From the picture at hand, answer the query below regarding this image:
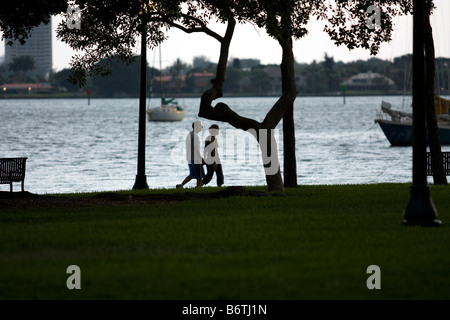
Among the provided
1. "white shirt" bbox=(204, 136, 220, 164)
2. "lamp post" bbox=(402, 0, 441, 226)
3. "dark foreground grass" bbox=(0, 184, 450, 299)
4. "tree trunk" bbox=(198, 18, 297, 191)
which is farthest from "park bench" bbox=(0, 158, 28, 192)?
"lamp post" bbox=(402, 0, 441, 226)

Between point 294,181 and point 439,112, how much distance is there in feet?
143

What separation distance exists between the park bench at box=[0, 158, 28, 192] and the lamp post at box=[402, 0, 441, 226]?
10.8 meters

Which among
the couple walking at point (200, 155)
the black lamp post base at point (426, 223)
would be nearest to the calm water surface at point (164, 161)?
the couple walking at point (200, 155)

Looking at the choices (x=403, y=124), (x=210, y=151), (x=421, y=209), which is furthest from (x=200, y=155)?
(x=403, y=124)

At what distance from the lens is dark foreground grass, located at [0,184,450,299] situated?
8.22 meters

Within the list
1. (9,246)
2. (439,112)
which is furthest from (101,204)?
(439,112)

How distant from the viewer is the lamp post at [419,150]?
12.3 meters

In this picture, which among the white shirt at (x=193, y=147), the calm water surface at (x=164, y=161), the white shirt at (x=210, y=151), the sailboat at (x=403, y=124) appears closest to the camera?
the white shirt at (x=193, y=147)

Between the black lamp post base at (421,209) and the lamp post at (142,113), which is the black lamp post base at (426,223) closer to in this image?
the black lamp post base at (421,209)

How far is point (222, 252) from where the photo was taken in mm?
10133

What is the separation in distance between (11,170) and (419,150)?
1120 cm

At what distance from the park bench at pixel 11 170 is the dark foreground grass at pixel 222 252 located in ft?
18.5

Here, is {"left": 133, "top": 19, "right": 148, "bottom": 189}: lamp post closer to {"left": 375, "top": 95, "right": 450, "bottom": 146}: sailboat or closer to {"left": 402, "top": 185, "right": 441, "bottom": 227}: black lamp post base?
{"left": 402, "top": 185, "right": 441, "bottom": 227}: black lamp post base

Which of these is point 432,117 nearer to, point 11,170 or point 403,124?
point 11,170
